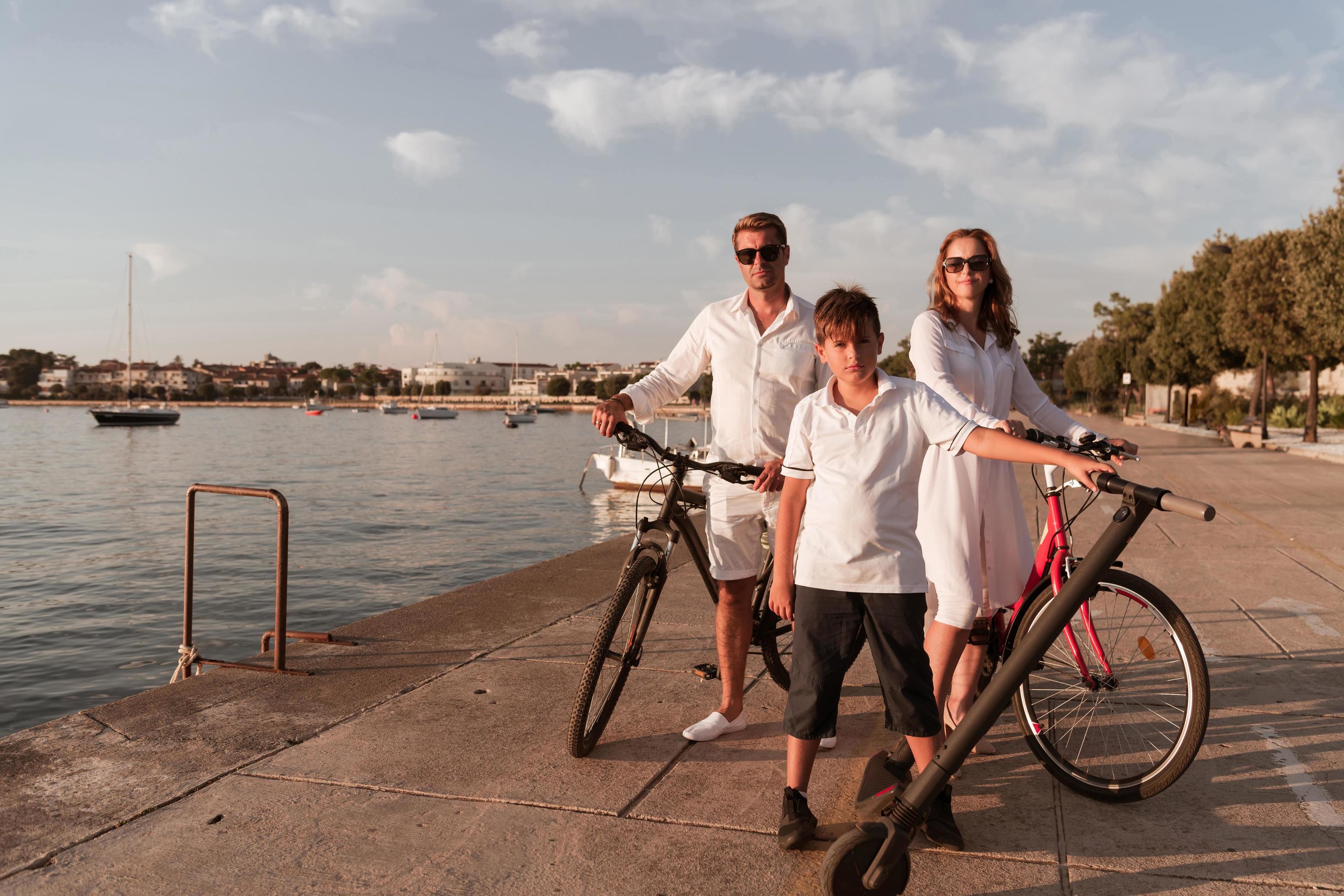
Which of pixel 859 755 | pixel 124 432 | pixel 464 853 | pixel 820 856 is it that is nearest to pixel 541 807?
pixel 464 853

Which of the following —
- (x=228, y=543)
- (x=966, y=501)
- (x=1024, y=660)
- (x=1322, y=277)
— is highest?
(x=1322, y=277)

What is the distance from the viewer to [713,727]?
4035mm

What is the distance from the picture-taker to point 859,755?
3.92 meters

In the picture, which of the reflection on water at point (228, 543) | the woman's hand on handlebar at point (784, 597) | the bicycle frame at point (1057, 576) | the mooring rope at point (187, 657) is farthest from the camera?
the reflection on water at point (228, 543)

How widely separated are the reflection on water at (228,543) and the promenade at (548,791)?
283 cm

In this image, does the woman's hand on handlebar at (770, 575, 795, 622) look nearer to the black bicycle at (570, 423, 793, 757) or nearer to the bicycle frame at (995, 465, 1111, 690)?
the black bicycle at (570, 423, 793, 757)

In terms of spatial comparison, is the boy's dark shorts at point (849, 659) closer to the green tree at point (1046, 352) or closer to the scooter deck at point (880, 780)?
the scooter deck at point (880, 780)

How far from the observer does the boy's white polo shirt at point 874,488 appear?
2.94 m

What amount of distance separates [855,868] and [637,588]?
4.88 feet

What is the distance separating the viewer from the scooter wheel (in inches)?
103

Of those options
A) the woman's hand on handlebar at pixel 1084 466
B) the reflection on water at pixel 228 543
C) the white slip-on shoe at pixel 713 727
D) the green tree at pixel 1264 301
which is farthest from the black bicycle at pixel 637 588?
the green tree at pixel 1264 301

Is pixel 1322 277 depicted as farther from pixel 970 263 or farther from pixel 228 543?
pixel 228 543

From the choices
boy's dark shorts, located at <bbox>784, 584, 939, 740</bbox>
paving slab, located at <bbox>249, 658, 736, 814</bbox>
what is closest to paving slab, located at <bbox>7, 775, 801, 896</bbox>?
paving slab, located at <bbox>249, 658, 736, 814</bbox>

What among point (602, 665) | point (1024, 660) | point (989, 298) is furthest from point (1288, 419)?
point (1024, 660)
